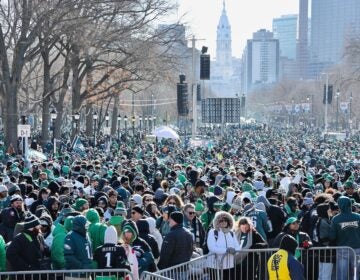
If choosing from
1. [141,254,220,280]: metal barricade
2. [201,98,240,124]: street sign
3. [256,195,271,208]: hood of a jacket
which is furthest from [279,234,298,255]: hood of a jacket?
[201,98,240,124]: street sign

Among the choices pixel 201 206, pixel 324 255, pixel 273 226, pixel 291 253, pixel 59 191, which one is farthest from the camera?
pixel 59 191

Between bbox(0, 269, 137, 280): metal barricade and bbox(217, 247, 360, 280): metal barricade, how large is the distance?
2.20 m

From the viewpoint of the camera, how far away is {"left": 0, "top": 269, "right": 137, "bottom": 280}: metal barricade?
375 inches

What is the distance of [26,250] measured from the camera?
10.3 metres

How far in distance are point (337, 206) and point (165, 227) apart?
8.52 ft

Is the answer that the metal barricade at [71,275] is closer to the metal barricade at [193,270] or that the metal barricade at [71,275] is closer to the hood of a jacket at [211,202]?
the metal barricade at [193,270]

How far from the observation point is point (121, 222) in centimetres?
1120

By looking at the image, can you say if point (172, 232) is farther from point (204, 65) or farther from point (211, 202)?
point (204, 65)

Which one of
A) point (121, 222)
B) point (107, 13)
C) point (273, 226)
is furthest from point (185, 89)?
point (121, 222)

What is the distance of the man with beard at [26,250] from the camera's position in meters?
10.3

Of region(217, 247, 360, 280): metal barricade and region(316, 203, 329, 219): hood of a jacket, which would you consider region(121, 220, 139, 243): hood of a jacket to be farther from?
region(316, 203, 329, 219): hood of a jacket

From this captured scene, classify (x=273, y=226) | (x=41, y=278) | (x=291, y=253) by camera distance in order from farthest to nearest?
(x=273, y=226), (x=41, y=278), (x=291, y=253)

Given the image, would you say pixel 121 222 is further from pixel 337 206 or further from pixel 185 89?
pixel 185 89

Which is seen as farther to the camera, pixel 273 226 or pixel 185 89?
pixel 185 89
